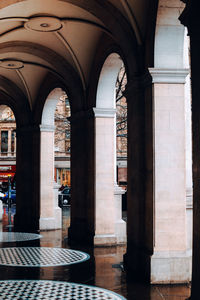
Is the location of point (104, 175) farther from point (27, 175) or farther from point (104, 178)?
point (27, 175)

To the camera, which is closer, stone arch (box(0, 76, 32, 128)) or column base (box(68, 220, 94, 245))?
column base (box(68, 220, 94, 245))

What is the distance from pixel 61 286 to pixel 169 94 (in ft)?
15.6

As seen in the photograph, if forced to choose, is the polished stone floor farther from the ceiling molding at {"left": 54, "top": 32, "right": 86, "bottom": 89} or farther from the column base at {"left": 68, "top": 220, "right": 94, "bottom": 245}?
the ceiling molding at {"left": 54, "top": 32, "right": 86, "bottom": 89}

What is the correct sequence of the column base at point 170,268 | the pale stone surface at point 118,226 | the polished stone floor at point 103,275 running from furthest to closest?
the pale stone surface at point 118,226, the column base at point 170,268, the polished stone floor at point 103,275

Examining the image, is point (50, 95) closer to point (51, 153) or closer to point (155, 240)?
point (51, 153)

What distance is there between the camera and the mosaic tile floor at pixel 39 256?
36.7 feet

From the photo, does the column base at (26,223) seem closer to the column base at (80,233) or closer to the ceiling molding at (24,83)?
the column base at (80,233)

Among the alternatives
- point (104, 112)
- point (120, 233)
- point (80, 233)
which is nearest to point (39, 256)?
point (80, 233)

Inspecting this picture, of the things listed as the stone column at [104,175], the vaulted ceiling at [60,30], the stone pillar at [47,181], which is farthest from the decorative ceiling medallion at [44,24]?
the stone pillar at [47,181]

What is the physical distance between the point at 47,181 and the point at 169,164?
35.3 ft

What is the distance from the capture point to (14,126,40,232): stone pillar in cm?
1994

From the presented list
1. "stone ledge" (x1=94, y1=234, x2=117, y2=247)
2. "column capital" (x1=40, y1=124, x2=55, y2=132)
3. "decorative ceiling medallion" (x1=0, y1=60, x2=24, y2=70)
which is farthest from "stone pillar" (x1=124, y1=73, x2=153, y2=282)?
"column capital" (x1=40, y1=124, x2=55, y2=132)

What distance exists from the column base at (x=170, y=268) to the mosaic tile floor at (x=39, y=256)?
2773mm

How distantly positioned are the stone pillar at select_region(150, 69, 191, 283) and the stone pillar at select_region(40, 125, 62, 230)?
10.4 m
